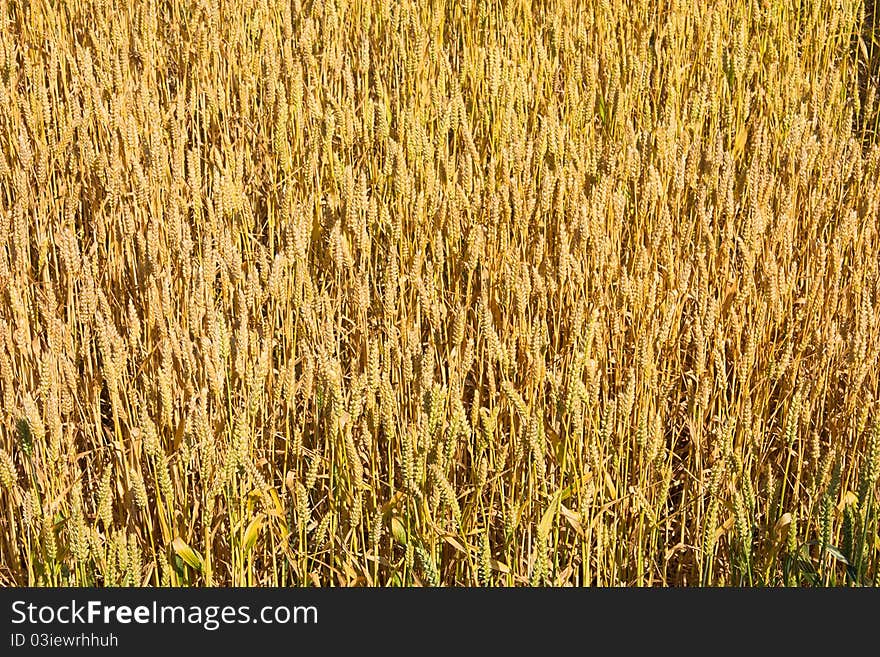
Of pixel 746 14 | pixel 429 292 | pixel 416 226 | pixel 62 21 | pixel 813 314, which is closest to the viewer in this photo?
pixel 429 292

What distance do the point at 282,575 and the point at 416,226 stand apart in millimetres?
717

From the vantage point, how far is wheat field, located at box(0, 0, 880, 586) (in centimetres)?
126

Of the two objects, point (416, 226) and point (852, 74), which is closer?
point (416, 226)

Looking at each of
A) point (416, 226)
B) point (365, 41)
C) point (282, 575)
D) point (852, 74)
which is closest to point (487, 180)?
point (416, 226)

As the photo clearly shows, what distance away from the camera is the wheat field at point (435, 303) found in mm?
1264

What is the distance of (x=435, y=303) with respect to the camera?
59.7 inches

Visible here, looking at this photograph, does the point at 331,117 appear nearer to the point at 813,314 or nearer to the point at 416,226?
the point at 416,226

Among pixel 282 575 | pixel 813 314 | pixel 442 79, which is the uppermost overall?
pixel 442 79

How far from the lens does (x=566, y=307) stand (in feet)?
5.39

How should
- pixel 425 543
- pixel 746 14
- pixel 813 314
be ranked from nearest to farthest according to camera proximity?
1. pixel 425 543
2. pixel 813 314
3. pixel 746 14

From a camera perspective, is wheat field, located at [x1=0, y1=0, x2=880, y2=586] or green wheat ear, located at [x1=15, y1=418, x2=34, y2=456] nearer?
green wheat ear, located at [x1=15, y1=418, x2=34, y2=456]

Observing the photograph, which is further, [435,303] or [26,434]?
[435,303]

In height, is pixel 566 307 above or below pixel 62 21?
below

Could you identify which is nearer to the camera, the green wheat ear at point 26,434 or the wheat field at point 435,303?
the green wheat ear at point 26,434
